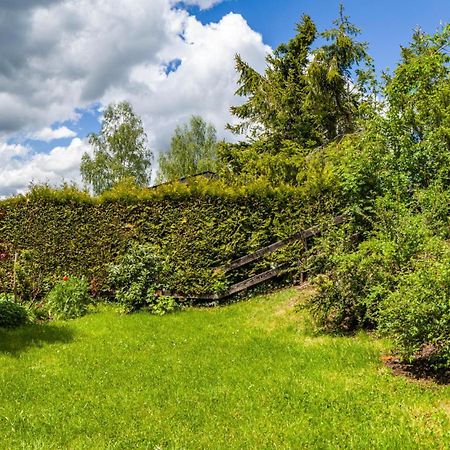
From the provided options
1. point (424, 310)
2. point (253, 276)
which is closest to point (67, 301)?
point (253, 276)

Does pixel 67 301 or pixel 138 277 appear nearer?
pixel 67 301

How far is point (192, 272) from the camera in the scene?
40.8 ft

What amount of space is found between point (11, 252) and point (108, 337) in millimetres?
5919

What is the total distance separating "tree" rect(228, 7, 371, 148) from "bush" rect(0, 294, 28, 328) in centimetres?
1419

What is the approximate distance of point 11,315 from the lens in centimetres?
988

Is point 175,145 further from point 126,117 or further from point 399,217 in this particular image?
point 399,217

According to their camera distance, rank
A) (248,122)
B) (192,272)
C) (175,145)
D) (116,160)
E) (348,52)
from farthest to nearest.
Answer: (175,145), (116,160), (248,122), (348,52), (192,272)

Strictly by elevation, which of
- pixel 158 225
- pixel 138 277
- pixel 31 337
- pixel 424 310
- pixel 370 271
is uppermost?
pixel 158 225

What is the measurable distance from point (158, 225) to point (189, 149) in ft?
122

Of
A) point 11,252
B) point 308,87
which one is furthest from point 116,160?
point 11,252

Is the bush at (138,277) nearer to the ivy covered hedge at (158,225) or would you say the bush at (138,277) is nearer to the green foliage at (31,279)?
the ivy covered hedge at (158,225)

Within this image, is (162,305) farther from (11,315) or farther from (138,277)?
(11,315)

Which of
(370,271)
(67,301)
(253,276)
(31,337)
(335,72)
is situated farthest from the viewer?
(335,72)

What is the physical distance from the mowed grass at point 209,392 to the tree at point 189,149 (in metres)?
38.1
